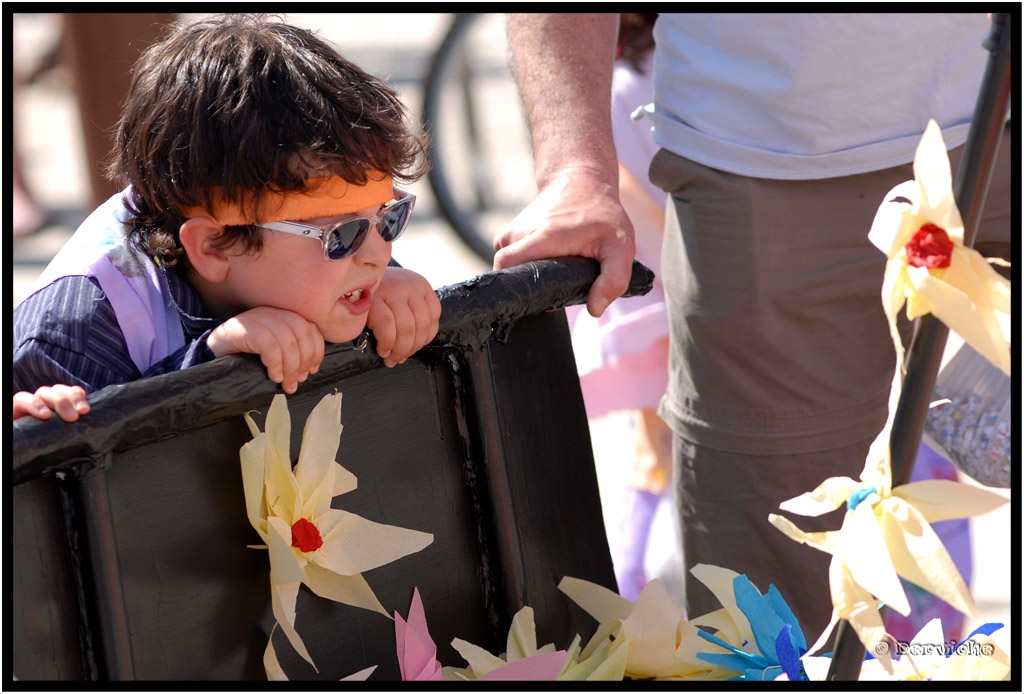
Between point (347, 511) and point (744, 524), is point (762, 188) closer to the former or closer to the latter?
point (744, 524)

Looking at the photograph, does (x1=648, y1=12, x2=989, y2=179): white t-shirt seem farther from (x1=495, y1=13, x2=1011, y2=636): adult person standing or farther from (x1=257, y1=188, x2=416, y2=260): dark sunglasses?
(x1=257, y1=188, x2=416, y2=260): dark sunglasses

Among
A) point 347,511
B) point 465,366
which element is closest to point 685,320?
point 465,366

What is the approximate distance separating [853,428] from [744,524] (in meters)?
0.21

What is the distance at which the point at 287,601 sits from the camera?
1.03 metres

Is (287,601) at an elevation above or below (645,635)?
above

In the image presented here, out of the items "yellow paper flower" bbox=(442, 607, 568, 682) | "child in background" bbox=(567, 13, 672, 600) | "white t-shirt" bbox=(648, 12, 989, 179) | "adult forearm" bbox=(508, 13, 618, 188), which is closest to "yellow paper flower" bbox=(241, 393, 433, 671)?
"yellow paper flower" bbox=(442, 607, 568, 682)

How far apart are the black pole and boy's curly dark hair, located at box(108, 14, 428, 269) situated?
58 centimetres

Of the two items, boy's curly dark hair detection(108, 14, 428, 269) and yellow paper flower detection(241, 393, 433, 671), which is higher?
boy's curly dark hair detection(108, 14, 428, 269)

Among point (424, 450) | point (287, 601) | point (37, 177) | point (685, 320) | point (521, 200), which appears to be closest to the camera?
point (287, 601)

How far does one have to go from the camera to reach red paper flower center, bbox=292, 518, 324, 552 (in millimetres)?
1047

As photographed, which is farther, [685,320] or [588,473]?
[685,320]

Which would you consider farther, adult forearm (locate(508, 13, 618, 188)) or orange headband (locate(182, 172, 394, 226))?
adult forearm (locate(508, 13, 618, 188))

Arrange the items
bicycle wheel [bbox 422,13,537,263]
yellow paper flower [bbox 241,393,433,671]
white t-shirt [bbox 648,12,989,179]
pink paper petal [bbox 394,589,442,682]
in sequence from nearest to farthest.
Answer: yellow paper flower [bbox 241,393,433,671] → pink paper petal [bbox 394,589,442,682] → white t-shirt [bbox 648,12,989,179] → bicycle wheel [bbox 422,13,537,263]

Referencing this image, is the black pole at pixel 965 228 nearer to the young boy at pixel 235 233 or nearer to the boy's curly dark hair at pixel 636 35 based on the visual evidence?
the young boy at pixel 235 233
